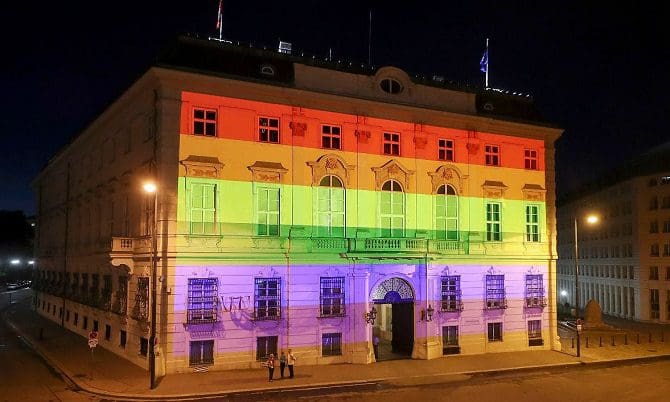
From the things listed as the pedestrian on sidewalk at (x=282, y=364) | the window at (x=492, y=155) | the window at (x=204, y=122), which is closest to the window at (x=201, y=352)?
the pedestrian on sidewalk at (x=282, y=364)

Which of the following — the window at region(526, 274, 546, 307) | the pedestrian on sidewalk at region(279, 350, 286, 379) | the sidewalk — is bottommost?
the sidewalk

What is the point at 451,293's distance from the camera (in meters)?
38.3

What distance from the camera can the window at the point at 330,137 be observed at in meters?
35.4

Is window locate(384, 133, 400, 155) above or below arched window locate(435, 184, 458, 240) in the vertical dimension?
above

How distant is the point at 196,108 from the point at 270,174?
524cm

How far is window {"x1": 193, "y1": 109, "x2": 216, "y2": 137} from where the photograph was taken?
106 feet

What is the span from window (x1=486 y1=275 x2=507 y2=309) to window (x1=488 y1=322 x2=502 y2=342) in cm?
113

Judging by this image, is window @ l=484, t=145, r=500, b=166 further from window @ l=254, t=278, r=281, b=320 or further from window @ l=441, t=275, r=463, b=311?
window @ l=254, t=278, r=281, b=320

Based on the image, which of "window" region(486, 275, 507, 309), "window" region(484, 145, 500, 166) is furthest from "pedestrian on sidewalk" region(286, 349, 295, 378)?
"window" region(484, 145, 500, 166)

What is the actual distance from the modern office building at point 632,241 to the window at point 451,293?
28.8m

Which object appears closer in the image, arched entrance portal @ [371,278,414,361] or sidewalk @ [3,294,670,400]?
sidewalk @ [3,294,670,400]

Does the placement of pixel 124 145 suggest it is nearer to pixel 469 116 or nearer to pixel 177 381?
pixel 177 381

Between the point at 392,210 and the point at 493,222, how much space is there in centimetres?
775

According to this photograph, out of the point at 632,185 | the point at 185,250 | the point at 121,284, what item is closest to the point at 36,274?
the point at 121,284
